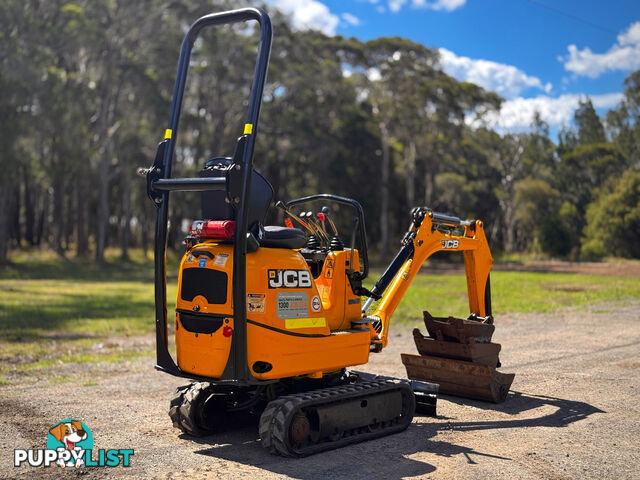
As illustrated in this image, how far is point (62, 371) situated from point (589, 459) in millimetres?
8047

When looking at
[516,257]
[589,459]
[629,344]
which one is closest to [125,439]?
[589,459]

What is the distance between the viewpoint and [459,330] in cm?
917

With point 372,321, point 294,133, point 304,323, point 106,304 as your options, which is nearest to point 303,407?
point 304,323

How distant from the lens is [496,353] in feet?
30.9

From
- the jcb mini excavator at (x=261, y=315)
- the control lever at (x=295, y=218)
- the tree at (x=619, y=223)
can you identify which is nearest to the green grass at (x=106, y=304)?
the jcb mini excavator at (x=261, y=315)

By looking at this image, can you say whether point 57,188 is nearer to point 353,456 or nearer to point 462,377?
point 462,377

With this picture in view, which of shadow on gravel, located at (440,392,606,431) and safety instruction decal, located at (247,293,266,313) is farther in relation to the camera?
shadow on gravel, located at (440,392,606,431)

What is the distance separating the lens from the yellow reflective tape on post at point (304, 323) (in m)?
6.78

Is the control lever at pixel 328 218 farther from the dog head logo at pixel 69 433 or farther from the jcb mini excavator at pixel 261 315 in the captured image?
the dog head logo at pixel 69 433

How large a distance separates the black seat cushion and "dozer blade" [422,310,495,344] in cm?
271

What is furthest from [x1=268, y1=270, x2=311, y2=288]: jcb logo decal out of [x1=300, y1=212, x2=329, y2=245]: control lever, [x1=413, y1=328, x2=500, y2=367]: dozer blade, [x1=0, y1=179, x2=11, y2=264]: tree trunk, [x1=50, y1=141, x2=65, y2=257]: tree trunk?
[x1=50, y1=141, x2=65, y2=257]: tree trunk

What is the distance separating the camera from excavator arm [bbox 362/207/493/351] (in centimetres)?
878

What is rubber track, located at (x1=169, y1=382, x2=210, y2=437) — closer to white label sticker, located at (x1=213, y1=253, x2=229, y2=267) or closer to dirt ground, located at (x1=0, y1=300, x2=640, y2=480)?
dirt ground, located at (x1=0, y1=300, x2=640, y2=480)

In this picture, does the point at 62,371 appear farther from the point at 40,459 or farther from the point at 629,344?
the point at 629,344
